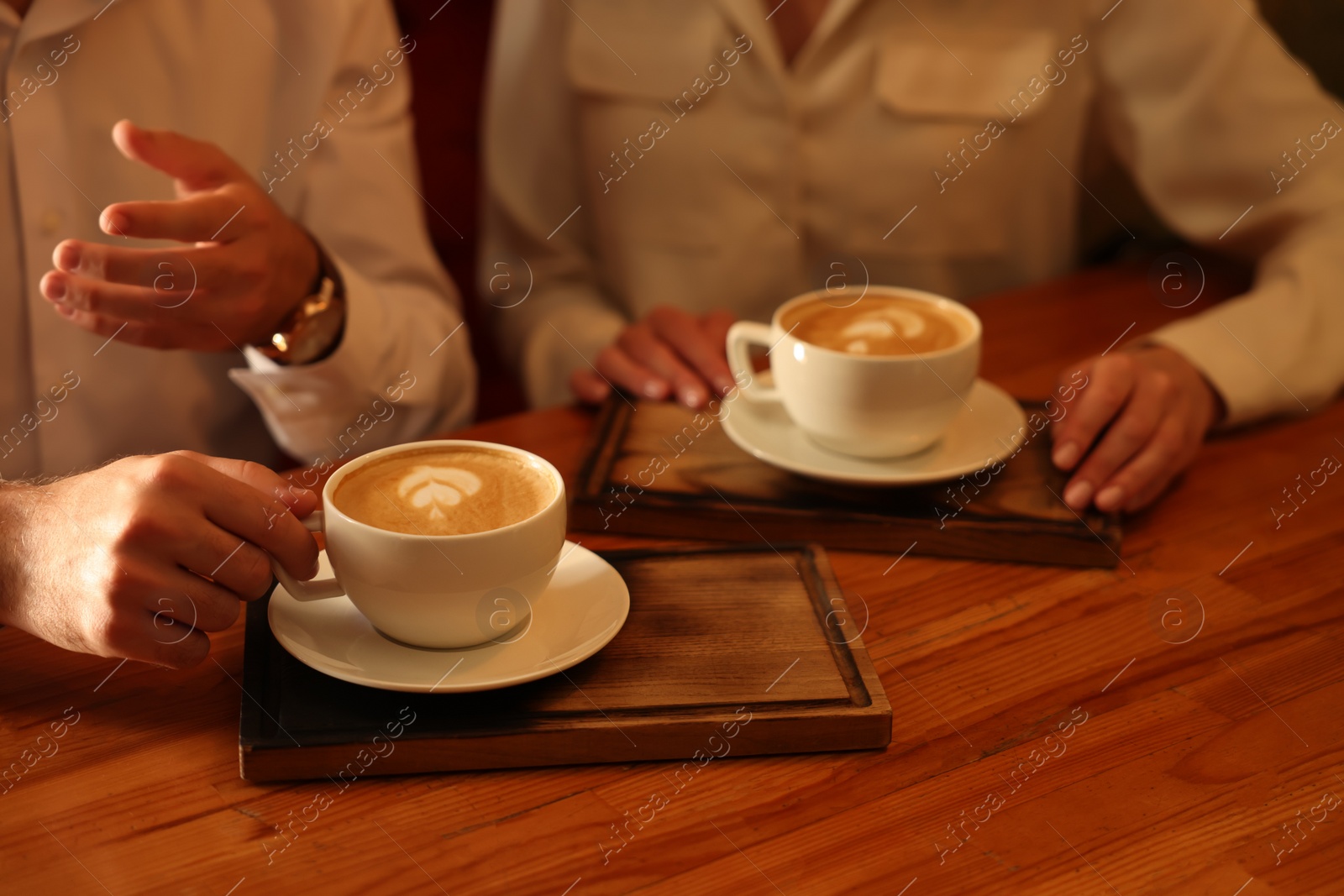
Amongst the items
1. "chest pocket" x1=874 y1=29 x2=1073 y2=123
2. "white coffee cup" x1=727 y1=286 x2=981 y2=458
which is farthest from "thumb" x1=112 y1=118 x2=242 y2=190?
"chest pocket" x1=874 y1=29 x2=1073 y2=123

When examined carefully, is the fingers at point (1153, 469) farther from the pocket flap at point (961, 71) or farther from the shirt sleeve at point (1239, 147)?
the pocket flap at point (961, 71)

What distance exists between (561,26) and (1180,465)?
111 cm

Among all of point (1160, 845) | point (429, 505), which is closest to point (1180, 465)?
point (1160, 845)

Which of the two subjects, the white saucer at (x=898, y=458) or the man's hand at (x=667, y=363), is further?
the man's hand at (x=667, y=363)

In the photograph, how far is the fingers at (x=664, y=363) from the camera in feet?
4.02

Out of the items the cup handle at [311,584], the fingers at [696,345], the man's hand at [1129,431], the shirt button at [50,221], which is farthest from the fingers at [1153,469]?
the shirt button at [50,221]

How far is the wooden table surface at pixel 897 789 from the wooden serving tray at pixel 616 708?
0.05 ft

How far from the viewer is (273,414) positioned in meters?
1.30

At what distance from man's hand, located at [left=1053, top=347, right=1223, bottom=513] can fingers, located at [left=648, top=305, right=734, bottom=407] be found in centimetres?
37

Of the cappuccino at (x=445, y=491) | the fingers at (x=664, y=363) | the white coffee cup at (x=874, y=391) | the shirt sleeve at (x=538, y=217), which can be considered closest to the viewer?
the cappuccino at (x=445, y=491)

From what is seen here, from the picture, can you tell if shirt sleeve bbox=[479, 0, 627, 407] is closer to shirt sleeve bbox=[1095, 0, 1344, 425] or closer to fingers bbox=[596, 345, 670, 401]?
fingers bbox=[596, 345, 670, 401]

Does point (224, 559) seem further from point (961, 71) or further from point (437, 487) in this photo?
point (961, 71)

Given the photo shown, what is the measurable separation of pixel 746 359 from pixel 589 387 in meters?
0.19

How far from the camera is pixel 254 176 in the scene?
1364 millimetres
